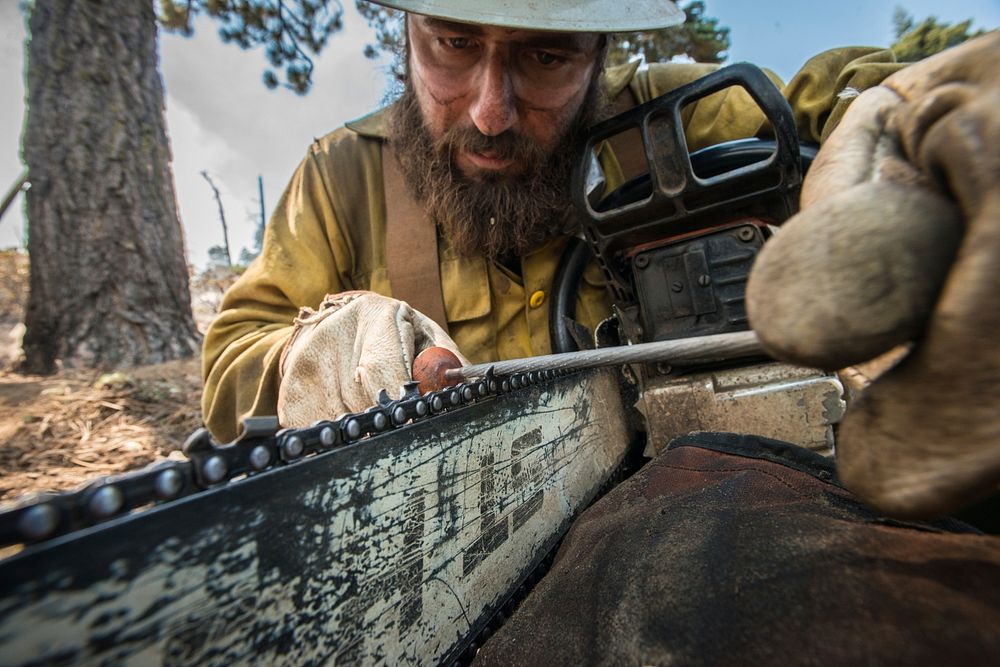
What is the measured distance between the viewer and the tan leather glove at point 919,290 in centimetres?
40

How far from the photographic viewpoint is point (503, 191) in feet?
5.99

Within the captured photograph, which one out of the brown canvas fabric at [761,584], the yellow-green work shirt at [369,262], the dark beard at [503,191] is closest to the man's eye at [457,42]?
the dark beard at [503,191]

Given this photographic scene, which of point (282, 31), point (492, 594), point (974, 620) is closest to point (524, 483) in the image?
point (492, 594)

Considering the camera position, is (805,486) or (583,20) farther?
(583,20)

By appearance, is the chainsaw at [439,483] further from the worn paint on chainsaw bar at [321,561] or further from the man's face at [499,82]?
the man's face at [499,82]

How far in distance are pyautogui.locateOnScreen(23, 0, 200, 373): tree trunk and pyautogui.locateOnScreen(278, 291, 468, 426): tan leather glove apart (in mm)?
3806

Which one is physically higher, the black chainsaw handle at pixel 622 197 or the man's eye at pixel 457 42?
the man's eye at pixel 457 42

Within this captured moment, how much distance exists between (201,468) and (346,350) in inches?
29.2

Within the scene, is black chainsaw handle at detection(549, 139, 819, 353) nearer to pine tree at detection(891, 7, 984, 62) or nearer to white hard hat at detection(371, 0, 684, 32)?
white hard hat at detection(371, 0, 684, 32)

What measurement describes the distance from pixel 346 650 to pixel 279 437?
0.92 ft

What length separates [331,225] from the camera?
2092mm

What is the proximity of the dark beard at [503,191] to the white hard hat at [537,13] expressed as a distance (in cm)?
30

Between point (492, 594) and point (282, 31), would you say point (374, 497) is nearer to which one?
point (492, 594)

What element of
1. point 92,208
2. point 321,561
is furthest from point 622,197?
point 92,208
